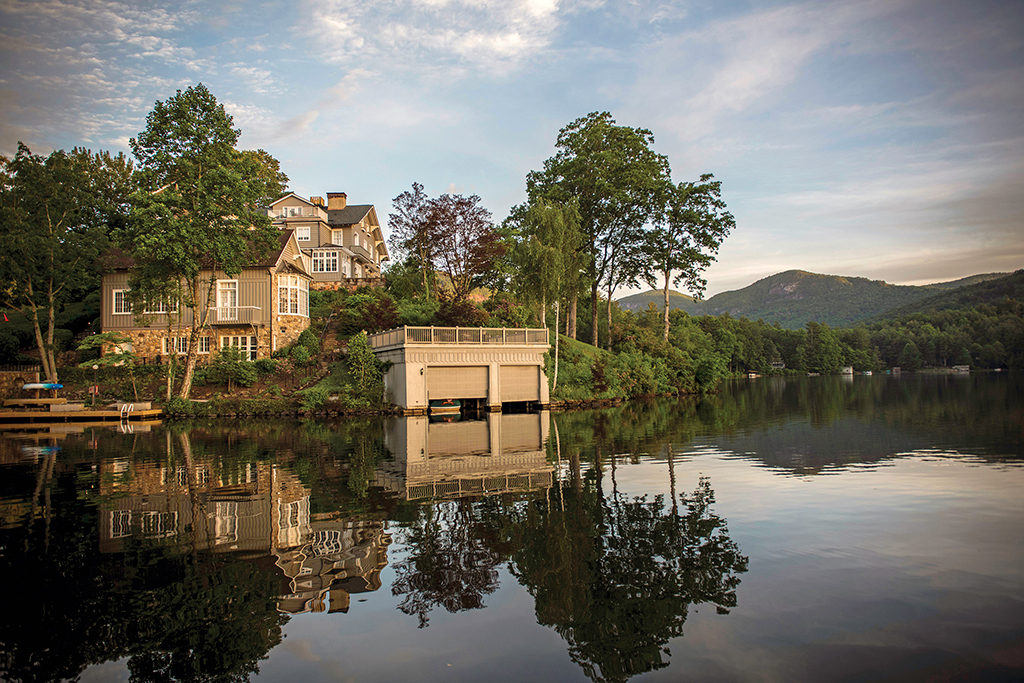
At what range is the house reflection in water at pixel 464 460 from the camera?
12.3m

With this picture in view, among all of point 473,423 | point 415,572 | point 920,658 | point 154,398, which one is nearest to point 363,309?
point 154,398

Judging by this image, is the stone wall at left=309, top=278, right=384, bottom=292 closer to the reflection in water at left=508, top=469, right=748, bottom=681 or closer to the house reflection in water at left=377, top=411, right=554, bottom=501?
the house reflection in water at left=377, top=411, right=554, bottom=501

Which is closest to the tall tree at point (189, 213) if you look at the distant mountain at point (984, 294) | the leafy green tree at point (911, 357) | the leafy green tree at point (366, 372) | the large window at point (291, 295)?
the large window at point (291, 295)

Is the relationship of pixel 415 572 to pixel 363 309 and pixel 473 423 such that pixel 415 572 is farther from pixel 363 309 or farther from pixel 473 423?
pixel 363 309

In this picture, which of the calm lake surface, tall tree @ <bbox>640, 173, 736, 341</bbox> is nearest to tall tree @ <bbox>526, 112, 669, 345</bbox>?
tall tree @ <bbox>640, 173, 736, 341</bbox>

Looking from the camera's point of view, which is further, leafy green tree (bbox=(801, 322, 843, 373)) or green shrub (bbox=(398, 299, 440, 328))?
leafy green tree (bbox=(801, 322, 843, 373))

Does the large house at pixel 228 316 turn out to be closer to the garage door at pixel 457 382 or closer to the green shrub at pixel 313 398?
the green shrub at pixel 313 398

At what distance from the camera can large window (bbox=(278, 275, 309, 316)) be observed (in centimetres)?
3966

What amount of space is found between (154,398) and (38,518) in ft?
86.7

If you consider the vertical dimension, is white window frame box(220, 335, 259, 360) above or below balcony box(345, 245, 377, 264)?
below

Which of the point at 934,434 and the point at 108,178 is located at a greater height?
the point at 108,178

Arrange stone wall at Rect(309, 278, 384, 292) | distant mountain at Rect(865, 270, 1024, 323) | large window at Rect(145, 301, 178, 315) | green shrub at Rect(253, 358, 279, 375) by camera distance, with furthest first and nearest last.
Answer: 1. distant mountain at Rect(865, 270, 1024, 323)
2. stone wall at Rect(309, 278, 384, 292)
3. green shrub at Rect(253, 358, 279, 375)
4. large window at Rect(145, 301, 178, 315)

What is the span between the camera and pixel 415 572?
7.40m

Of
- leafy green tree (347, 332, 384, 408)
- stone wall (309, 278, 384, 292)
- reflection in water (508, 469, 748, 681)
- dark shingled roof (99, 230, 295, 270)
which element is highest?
dark shingled roof (99, 230, 295, 270)
